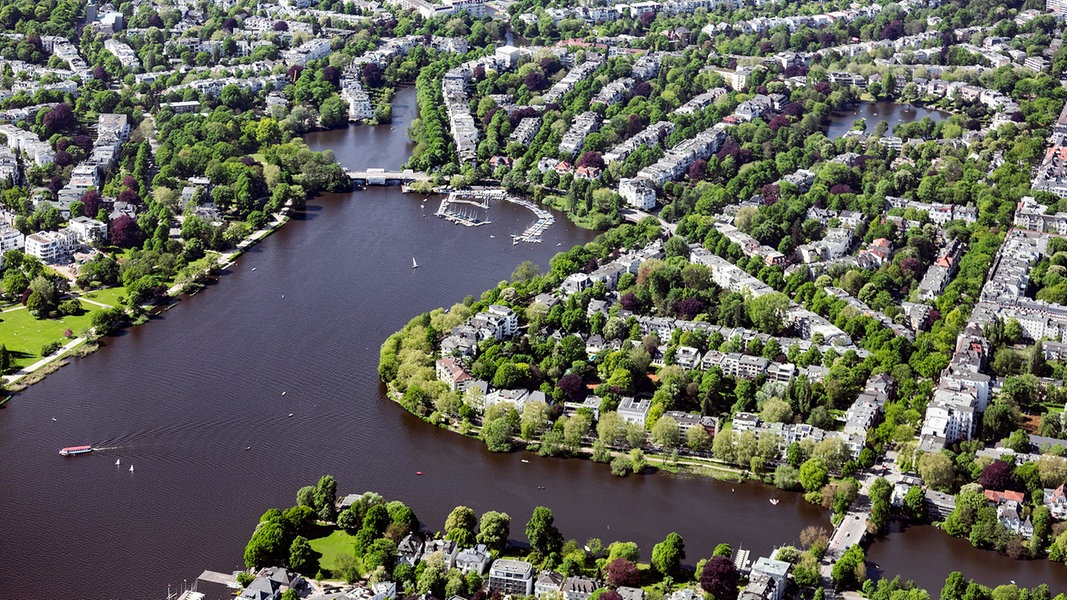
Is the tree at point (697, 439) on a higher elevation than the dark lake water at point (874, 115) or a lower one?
lower

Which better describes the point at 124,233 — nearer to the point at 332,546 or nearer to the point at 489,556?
the point at 332,546

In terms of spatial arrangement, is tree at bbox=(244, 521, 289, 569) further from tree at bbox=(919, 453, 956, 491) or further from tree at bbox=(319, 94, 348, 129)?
tree at bbox=(319, 94, 348, 129)

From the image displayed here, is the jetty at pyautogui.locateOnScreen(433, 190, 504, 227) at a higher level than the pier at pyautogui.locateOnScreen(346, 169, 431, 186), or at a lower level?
lower

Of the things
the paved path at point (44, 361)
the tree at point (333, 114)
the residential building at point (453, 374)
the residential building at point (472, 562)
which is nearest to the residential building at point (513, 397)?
the residential building at point (453, 374)

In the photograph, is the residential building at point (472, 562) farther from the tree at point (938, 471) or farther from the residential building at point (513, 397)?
the tree at point (938, 471)

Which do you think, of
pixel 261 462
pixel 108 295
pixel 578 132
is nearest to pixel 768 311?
pixel 261 462

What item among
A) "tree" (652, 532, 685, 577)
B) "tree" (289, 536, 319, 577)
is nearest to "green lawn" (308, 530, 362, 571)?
"tree" (289, 536, 319, 577)
